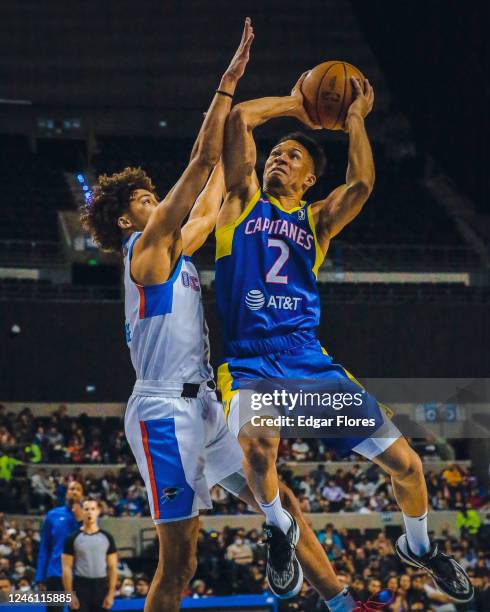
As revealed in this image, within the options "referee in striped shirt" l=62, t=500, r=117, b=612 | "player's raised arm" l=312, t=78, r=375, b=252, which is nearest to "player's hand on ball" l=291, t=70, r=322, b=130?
"player's raised arm" l=312, t=78, r=375, b=252

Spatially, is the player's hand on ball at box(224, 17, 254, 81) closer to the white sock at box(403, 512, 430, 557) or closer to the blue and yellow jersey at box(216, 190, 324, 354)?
the blue and yellow jersey at box(216, 190, 324, 354)

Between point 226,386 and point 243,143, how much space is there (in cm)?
122

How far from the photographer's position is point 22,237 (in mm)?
17453

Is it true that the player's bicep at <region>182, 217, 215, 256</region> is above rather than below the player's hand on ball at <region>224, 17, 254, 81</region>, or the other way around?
below

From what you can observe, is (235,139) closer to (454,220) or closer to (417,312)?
(417,312)

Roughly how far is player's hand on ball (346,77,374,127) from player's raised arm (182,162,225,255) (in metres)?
0.75

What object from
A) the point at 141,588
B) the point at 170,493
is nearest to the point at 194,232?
the point at 170,493

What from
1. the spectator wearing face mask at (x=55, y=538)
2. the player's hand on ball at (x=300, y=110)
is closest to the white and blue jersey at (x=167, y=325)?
the player's hand on ball at (x=300, y=110)

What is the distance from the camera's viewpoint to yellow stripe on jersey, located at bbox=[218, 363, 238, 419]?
5426mm

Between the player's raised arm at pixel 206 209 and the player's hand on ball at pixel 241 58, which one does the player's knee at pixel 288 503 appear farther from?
the player's hand on ball at pixel 241 58

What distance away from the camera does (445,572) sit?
5465 millimetres

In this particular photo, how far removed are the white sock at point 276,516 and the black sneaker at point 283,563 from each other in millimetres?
20

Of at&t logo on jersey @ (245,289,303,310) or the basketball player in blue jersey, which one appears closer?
the basketball player in blue jersey

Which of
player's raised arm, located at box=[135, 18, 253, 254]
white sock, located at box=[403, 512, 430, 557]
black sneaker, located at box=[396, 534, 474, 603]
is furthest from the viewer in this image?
white sock, located at box=[403, 512, 430, 557]
